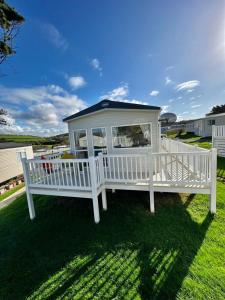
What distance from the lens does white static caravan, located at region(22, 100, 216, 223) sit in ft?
13.5

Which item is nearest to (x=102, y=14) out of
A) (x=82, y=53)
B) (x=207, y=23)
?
(x=82, y=53)

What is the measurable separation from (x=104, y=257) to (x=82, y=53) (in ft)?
37.2

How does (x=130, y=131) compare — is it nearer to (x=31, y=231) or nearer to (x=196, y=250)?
(x=196, y=250)

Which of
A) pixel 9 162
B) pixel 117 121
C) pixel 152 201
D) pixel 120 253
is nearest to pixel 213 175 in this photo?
pixel 152 201

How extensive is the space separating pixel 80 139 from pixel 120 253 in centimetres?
512

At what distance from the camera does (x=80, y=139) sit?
7090 mm

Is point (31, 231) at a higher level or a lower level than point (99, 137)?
lower

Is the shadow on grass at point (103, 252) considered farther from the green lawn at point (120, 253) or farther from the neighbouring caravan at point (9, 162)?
the neighbouring caravan at point (9, 162)

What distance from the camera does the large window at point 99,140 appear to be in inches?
260

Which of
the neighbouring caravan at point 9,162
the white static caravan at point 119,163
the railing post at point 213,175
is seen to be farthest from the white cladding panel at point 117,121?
the neighbouring caravan at point 9,162

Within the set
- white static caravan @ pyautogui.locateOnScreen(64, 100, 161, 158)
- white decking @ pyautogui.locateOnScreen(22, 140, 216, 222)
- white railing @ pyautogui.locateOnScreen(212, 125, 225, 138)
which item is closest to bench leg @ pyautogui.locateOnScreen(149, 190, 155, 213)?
white decking @ pyautogui.locateOnScreen(22, 140, 216, 222)

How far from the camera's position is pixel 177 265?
2.81 m

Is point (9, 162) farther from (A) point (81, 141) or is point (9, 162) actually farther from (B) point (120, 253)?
(B) point (120, 253)

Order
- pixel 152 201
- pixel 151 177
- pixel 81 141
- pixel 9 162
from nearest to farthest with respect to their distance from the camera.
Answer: pixel 151 177 < pixel 152 201 < pixel 81 141 < pixel 9 162
